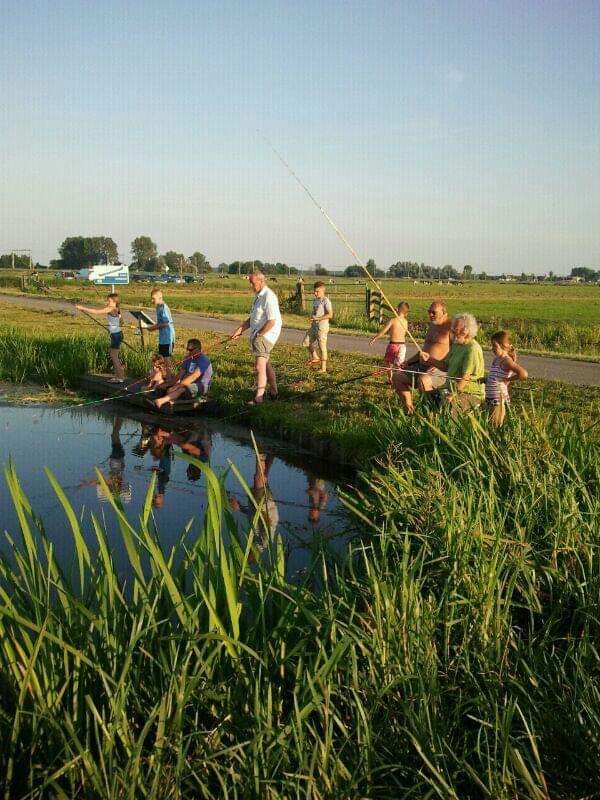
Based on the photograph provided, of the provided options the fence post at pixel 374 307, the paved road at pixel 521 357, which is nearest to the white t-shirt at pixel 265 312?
the paved road at pixel 521 357

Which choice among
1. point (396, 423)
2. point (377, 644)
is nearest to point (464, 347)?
point (396, 423)

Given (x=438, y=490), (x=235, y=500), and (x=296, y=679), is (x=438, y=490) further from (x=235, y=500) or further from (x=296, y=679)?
(x=235, y=500)

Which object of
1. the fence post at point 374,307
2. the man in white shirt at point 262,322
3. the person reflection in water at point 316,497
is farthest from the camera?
the fence post at point 374,307

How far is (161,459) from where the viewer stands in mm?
10227

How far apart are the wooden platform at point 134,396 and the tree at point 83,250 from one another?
14254 cm

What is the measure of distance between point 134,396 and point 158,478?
371cm

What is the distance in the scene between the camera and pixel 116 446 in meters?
10.9

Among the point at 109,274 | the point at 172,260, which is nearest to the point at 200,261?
the point at 172,260

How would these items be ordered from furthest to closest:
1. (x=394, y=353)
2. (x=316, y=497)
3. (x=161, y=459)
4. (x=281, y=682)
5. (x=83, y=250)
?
(x=83, y=250), (x=394, y=353), (x=161, y=459), (x=316, y=497), (x=281, y=682)

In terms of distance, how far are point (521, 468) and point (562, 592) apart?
4.36 feet

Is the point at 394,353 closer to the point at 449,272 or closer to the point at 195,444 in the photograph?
the point at 195,444

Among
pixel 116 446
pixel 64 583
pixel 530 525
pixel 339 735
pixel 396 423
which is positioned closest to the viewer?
pixel 339 735

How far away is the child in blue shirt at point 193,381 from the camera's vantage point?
11734 millimetres

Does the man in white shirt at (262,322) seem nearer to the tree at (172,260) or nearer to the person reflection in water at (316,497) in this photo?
the person reflection in water at (316,497)
